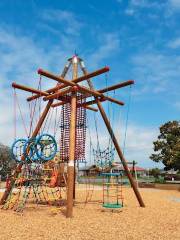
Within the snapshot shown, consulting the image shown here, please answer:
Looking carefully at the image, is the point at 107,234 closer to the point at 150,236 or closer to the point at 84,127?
the point at 150,236

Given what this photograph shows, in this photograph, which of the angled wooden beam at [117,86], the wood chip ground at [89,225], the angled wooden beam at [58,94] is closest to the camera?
the wood chip ground at [89,225]

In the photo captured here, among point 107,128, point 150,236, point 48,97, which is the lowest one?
point 150,236

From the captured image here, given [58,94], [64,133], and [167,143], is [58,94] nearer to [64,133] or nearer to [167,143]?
[64,133]

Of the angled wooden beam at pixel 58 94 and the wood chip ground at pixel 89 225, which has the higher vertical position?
the angled wooden beam at pixel 58 94

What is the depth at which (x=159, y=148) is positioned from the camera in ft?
119

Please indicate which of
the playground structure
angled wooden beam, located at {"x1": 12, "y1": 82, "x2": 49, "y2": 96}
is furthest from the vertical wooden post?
angled wooden beam, located at {"x1": 12, "y1": 82, "x2": 49, "y2": 96}

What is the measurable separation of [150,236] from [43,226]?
2831mm

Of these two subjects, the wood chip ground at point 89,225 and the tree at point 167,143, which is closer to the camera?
the wood chip ground at point 89,225

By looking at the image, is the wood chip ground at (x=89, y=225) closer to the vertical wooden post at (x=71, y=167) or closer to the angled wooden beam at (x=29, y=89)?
the vertical wooden post at (x=71, y=167)

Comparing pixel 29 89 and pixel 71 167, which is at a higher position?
pixel 29 89

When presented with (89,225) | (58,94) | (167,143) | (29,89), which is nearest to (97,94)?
(58,94)

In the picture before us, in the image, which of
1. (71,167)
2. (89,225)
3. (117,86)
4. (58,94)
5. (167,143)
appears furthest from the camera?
(167,143)

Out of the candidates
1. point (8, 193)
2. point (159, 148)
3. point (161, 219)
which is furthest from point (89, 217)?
point (159, 148)

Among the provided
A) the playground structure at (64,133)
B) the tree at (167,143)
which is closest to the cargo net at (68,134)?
the playground structure at (64,133)
